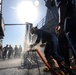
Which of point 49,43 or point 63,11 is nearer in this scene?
point 63,11

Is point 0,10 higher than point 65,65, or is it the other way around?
point 0,10

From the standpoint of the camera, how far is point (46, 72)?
23.4 feet

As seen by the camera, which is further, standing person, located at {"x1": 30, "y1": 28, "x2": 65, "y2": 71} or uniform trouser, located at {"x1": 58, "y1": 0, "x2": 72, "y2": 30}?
standing person, located at {"x1": 30, "y1": 28, "x2": 65, "y2": 71}

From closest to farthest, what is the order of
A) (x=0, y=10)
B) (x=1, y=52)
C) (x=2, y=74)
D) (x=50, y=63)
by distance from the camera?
(x=50, y=63) < (x=2, y=74) < (x=0, y=10) < (x=1, y=52)

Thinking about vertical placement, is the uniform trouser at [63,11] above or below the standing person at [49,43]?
above

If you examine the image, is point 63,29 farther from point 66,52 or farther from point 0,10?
point 0,10

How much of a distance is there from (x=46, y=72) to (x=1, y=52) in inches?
755

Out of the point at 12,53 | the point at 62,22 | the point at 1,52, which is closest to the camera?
the point at 62,22

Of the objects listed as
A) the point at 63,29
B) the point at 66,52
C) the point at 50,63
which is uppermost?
the point at 63,29

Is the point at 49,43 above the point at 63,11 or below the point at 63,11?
below

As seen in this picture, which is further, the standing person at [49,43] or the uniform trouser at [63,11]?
the standing person at [49,43]

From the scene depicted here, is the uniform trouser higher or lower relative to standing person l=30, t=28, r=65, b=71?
higher

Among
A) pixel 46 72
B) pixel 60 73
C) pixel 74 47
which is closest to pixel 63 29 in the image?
pixel 74 47

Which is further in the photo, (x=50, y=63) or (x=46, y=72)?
(x=46, y=72)
